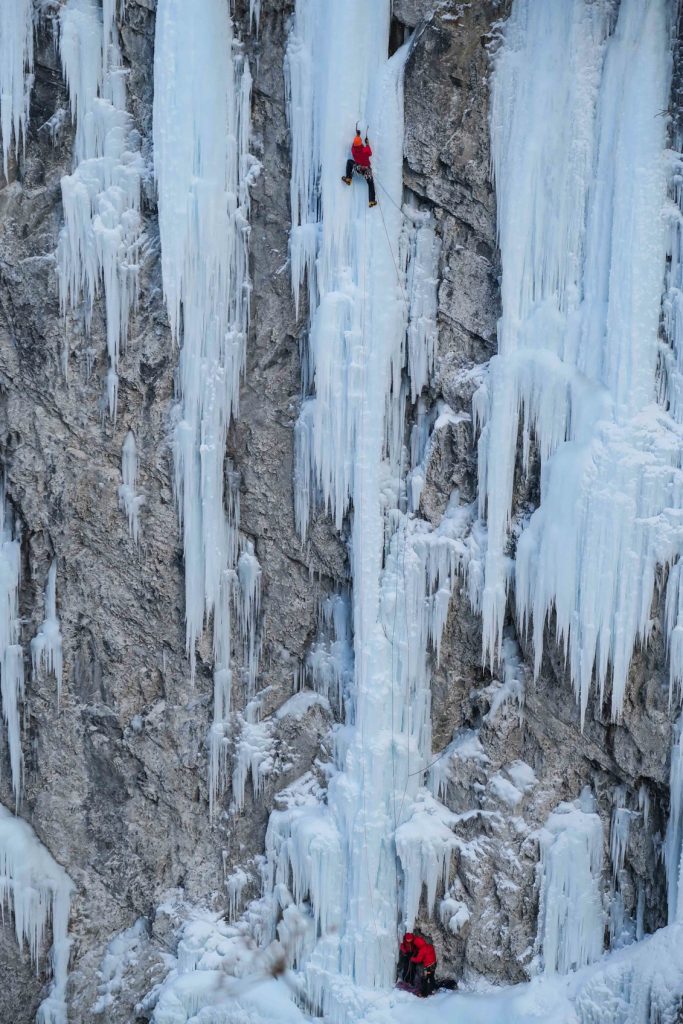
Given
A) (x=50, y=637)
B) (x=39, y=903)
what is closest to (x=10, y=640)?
(x=50, y=637)

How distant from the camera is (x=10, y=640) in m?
12.5

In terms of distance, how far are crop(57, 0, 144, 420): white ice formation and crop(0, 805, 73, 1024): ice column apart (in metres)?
5.51

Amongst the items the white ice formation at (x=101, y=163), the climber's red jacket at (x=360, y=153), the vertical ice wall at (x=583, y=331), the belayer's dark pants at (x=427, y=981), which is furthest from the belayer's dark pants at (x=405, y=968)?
the climber's red jacket at (x=360, y=153)

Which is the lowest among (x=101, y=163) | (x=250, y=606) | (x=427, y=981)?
Answer: (x=427, y=981)

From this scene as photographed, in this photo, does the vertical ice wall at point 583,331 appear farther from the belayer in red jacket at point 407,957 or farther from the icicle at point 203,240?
the belayer in red jacket at point 407,957

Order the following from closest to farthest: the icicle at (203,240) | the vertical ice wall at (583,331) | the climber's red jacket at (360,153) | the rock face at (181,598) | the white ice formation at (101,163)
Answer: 1. the vertical ice wall at (583,331)
2. the climber's red jacket at (360,153)
3. the rock face at (181,598)
4. the icicle at (203,240)
5. the white ice formation at (101,163)

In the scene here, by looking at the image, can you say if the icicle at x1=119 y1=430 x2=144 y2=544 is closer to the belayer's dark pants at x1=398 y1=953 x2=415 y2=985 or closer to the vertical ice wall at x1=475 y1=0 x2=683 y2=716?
the vertical ice wall at x1=475 y1=0 x2=683 y2=716

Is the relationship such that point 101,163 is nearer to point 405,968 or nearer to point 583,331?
point 583,331

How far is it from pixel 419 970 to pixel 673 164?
24.4 ft

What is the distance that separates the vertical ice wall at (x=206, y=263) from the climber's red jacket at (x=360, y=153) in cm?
107

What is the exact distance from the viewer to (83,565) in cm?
1227

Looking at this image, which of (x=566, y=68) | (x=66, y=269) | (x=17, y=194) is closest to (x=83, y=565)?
(x=66, y=269)

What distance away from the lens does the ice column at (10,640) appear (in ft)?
40.8

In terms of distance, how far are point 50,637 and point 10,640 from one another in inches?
17.8
